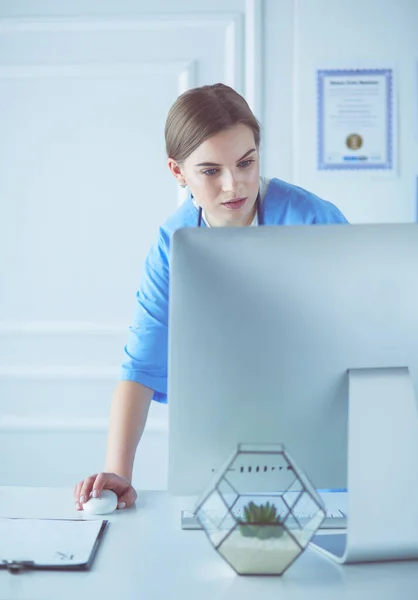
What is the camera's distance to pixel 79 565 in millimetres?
983

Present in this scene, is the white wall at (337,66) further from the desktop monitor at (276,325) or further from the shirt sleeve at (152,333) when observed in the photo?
the desktop monitor at (276,325)

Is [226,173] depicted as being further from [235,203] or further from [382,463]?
[382,463]

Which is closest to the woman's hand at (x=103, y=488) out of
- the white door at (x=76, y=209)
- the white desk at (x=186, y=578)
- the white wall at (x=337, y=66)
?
the white desk at (x=186, y=578)

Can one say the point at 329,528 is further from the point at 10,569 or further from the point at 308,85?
the point at 308,85

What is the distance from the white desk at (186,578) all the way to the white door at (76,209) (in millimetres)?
1452

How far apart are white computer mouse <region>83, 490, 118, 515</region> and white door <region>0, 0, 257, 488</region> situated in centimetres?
129

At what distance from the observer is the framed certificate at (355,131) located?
244 cm

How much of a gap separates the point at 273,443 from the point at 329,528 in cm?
28

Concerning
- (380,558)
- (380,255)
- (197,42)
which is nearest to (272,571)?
(380,558)

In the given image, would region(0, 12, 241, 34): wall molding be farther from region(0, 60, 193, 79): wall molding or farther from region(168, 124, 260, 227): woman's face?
region(168, 124, 260, 227): woman's face

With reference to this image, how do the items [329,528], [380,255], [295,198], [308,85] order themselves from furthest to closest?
[308,85]
[295,198]
[329,528]
[380,255]

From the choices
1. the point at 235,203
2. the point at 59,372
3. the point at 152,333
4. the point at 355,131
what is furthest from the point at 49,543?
the point at 355,131

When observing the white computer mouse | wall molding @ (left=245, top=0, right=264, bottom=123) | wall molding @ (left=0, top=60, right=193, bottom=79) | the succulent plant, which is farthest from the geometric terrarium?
wall molding @ (left=0, top=60, right=193, bottom=79)

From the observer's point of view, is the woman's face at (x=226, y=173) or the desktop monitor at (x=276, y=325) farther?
the woman's face at (x=226, y=173)
